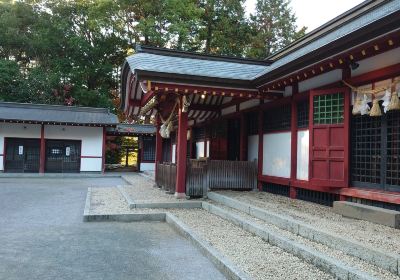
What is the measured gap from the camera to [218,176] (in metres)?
10.1

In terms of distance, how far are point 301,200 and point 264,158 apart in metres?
2.06

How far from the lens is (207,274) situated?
4410mm

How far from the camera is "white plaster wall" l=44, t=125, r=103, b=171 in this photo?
72.8ft

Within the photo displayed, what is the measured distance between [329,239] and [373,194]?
2.04m

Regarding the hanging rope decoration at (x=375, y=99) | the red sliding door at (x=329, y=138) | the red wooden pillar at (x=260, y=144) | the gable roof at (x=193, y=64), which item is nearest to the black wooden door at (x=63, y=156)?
the gable roof at (x=193, y=64)

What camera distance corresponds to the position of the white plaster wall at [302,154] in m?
8.27

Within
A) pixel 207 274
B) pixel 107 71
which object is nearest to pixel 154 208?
pixel 207 274

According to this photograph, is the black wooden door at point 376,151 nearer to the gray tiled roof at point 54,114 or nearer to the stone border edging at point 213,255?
the stone border edging at point 213,255

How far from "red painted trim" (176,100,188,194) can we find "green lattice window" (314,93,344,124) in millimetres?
3512

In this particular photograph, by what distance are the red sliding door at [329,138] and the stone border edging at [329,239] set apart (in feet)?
4.68

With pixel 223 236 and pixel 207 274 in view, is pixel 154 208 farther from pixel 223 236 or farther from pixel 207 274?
pixel 207 274

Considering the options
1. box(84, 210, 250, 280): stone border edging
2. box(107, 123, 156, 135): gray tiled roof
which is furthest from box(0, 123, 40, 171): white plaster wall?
box(84, 210, 250, 280): stone border edging

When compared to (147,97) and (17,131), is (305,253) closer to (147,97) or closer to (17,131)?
(147,97)

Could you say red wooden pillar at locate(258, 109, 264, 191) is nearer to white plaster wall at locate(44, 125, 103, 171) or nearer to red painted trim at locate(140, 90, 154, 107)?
red painted trim at locate(140, 90, 154, 107)
